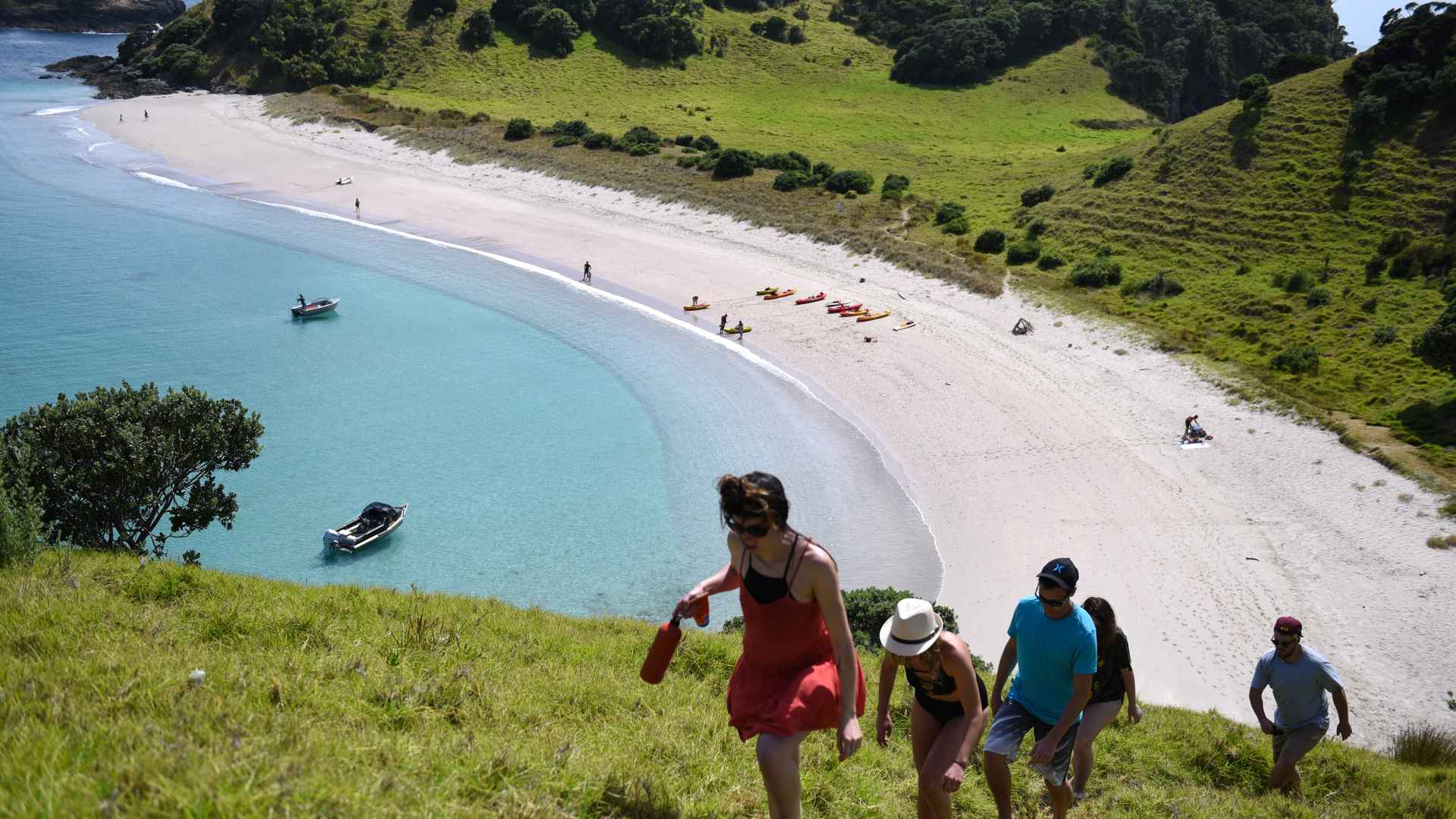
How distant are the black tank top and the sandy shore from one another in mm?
14064

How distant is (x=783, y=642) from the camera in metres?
4.83

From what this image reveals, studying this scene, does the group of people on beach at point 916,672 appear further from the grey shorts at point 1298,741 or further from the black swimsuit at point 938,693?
the grey shorts at point 1298,741

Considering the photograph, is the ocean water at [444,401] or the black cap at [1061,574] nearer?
the black cap at [1061,574]

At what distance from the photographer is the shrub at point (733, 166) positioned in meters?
55.0

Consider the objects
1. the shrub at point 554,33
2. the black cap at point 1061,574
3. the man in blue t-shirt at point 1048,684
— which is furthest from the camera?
the shrub at point 554,33

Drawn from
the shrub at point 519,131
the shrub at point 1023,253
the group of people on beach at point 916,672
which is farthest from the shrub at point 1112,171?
the group of people on beach at point 916,672

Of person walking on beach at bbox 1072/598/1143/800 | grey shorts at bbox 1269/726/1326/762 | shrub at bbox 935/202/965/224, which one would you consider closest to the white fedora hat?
person walking on beach at bbox 1072/598/1143/800

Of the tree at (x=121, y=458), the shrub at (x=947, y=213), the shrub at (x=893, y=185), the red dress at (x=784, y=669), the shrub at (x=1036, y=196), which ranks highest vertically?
the shrub at (x=1036, y=196)

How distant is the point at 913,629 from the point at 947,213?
45.5 m

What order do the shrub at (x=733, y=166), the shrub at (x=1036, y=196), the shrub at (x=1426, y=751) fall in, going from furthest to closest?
the shrub at (x=733, y=166) < the shrub at (x=1036, y=196) < the shrub at (x=1426, y=751)

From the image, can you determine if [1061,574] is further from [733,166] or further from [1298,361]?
[733,166]

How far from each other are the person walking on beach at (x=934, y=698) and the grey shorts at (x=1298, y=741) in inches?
164

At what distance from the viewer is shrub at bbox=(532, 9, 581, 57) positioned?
293 feet

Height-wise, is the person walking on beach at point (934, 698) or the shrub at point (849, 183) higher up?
the shrub at point (849, 183)
